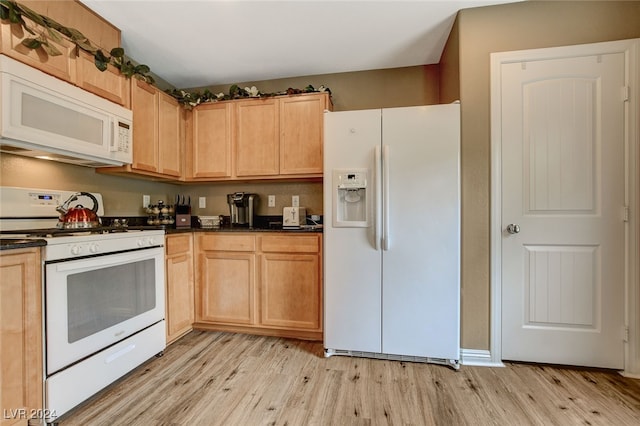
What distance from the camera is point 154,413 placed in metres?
1.51

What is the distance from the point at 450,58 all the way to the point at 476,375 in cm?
236

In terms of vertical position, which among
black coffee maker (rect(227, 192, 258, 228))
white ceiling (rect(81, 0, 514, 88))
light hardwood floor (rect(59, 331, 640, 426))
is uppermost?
white ceiling (rect(81, 0, 514, 88))

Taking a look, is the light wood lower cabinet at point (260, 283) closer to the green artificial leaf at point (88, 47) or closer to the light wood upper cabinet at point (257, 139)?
the light wood upper cabinet at point (257, 139)

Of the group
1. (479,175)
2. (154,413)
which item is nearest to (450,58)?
(479,175)

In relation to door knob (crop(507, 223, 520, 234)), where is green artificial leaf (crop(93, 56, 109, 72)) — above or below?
above

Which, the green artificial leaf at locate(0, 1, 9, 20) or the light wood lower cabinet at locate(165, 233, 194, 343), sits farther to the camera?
the light wood lower cabinet at locate(165, 233, 194, 343)

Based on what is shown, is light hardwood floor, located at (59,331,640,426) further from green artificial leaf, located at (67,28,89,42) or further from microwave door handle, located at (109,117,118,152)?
green artificial leaf, located at (67,28,89,42)

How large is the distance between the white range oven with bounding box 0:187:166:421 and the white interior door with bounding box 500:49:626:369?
2.50 metres

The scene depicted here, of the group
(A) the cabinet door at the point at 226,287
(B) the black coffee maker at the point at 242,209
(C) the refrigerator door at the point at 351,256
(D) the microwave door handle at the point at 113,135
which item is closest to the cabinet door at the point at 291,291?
(A) the cabinet door at the point at 226,287

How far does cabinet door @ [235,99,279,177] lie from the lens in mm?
2695

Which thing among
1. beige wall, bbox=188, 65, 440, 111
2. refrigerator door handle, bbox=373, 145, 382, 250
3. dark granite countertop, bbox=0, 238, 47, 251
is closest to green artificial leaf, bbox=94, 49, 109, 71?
dark granite countertop, bbox=0, 238, 47, 251

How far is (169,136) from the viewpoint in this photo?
103 inches

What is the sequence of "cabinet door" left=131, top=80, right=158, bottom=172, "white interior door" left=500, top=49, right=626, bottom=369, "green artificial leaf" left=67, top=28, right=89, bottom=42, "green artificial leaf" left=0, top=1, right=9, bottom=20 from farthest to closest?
"cabinet door" left=131, top=80, right=158, bottom=172 → "white interior door" left=500, top=49, right=626, bottom=369 → "green artificial leaf" left=67, top=28, right=89, bottom=42 → "green artificial leaf" left=0, top=1, right=9, bottom=20

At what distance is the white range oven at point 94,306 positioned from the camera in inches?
55.1
